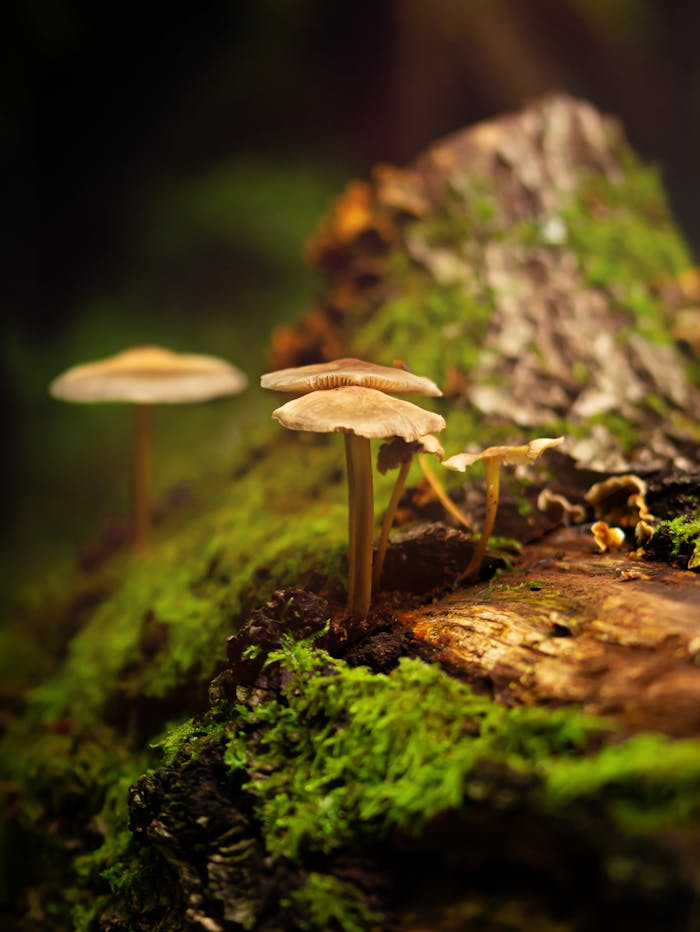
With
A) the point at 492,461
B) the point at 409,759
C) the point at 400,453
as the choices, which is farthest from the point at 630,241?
the point at 409,759

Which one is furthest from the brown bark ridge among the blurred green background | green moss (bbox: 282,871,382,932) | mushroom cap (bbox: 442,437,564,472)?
the blurred green background

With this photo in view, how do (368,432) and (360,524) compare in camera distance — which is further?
(360,524)

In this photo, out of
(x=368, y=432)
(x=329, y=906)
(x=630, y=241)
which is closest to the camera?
(x=329, y=906)

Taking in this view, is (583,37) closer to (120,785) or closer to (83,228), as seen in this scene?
(83,228)

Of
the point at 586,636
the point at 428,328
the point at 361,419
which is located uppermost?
the point at 428,328

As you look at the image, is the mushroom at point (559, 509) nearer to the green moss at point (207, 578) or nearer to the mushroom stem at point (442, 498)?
the mushroom stem at point (442, 498)

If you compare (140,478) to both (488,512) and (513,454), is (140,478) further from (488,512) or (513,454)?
(513,454)

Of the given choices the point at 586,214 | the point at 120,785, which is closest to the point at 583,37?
the point at 586,214
